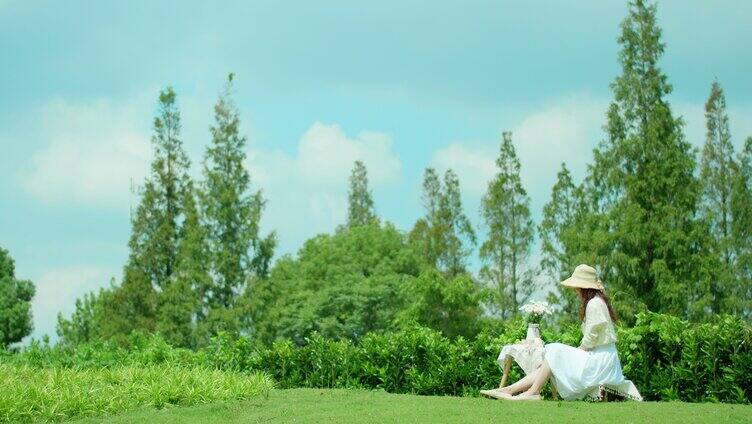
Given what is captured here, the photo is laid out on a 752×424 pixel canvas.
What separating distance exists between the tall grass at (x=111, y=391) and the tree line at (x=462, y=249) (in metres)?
16.8

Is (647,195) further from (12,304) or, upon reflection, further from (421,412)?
(12,304)

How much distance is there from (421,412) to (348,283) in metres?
37.2

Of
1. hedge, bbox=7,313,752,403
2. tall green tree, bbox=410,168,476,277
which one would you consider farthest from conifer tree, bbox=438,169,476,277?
hedge, bbox=7,313,752,403

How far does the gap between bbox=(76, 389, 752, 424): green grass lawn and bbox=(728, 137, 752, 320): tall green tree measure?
22380mm

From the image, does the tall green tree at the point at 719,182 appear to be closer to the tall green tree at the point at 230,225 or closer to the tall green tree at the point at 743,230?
the tall green tree at the point at 743,230

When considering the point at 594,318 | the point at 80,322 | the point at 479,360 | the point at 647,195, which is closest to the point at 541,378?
the point at 594,318

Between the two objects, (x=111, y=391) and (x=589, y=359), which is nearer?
(x=589, y=359)

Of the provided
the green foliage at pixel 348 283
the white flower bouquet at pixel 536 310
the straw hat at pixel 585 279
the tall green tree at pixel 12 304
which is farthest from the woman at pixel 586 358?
the tall green tree at pixel 12 304

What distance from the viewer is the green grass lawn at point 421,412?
1030 centimetres

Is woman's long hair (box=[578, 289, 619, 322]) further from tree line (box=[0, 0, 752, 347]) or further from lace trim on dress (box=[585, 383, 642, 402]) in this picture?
tree line (box=[0, 0, 752, 347])

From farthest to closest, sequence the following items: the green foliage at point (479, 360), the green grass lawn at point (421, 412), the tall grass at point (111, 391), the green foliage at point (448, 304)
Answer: the green foliage at point (448, 304) → the green foliage at point (479, 360) → the tall grass at point (111, 391) → the green grass lawn at point (421, 412)

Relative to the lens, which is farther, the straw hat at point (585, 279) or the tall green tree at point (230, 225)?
the tall green tree at point (230, 225)

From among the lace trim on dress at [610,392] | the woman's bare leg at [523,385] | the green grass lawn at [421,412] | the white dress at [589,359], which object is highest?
the white dress at [589,359]

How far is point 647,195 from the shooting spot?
3000 cm
